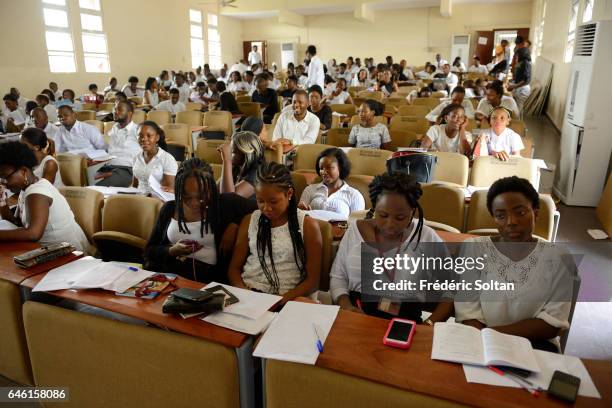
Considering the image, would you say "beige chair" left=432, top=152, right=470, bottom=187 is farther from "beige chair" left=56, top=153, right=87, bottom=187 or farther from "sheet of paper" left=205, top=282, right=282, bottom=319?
"beige chair" left=56, top=153, right=87, bottom=187

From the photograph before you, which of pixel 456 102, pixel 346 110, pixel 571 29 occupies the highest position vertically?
pixel 571 29

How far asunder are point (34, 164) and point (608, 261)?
440 cm

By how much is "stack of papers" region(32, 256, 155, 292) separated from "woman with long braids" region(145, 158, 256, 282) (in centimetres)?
38

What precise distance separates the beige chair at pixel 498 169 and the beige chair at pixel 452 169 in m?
0.09

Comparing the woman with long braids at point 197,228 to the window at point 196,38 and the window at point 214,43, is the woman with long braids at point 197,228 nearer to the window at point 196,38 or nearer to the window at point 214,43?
the window at point 196,38

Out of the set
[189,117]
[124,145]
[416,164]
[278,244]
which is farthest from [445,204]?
[189,117]

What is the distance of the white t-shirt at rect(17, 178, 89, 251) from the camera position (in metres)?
2.56

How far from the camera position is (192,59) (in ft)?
57.4

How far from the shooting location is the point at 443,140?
4559mm

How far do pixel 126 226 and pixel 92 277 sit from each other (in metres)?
1.07

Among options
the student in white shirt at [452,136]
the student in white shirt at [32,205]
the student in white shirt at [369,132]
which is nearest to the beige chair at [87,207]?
the student in white shirt at [32,205]

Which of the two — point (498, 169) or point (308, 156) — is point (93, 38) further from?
point (498, 169)

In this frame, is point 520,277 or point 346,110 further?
point 346,110

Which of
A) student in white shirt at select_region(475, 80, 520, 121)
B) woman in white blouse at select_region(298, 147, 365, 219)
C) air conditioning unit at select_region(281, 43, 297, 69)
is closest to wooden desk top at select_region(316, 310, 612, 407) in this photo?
woman in white blouse at select_region(298, 147, 365, 219)
